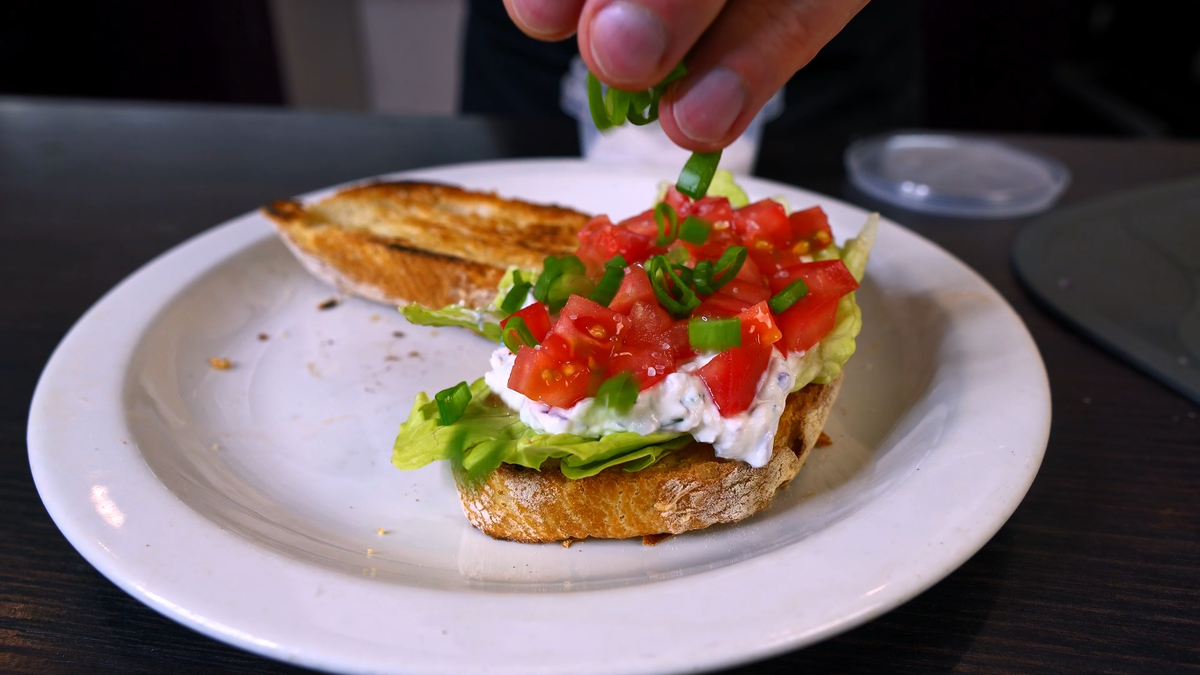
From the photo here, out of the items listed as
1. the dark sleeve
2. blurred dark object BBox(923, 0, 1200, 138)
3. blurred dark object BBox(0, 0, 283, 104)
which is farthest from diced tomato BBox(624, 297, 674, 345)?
blurred dark object BBox(0, 0, 283, 104)

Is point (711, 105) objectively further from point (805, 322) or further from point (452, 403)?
point (452, 403)

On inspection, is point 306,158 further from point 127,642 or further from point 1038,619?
point 1038,619

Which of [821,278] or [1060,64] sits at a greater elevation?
[821,278]

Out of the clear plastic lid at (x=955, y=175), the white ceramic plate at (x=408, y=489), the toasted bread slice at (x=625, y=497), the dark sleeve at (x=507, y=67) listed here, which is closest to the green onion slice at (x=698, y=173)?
the toasted bread slice at (x=625, y=497)

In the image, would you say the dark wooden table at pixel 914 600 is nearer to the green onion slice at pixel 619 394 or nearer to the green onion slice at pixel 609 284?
the green onion slice at pixel 619 394

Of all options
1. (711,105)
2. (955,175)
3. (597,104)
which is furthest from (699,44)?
(955,175)
